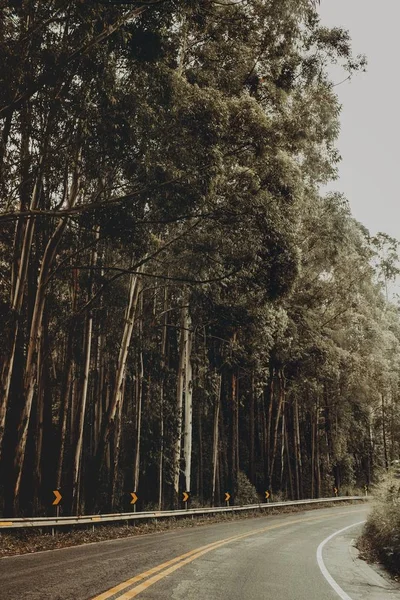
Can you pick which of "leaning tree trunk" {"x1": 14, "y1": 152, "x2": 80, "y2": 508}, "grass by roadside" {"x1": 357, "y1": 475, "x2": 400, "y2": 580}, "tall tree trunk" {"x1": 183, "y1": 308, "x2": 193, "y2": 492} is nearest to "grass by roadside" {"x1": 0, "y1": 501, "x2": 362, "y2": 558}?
"leaning tree trunk" {"x1": 14, "y1": 152, "x2": 80, "y2": 508}

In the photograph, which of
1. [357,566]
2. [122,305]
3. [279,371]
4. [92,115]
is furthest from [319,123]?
[357,566]

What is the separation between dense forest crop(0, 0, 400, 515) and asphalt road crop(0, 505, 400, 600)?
377 centimetres

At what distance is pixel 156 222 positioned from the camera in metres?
11.5

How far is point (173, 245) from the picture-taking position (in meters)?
17.2

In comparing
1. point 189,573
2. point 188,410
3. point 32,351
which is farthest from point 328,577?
point 188,410

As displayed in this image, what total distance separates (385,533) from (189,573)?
520cm

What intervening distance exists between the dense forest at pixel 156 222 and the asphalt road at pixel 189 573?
12.4 ft

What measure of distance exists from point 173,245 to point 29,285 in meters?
4.37

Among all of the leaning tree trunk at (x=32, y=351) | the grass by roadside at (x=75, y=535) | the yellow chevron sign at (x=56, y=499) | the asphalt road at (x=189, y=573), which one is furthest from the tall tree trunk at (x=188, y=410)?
the asphalt road at (x=189, y=573)

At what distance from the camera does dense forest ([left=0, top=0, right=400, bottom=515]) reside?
11320mm

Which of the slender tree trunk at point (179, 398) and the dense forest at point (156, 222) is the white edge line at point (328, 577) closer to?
the dense forest at point (156, 222)

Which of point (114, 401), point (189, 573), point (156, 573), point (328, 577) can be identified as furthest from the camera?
point (114, 401)

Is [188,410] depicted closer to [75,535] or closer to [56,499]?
[56,499]

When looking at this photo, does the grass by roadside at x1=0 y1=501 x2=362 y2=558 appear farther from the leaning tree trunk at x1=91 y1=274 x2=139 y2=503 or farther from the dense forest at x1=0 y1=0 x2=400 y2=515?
the leaning tree trunk at x1=91 y1=274 x2=139 y2=503
